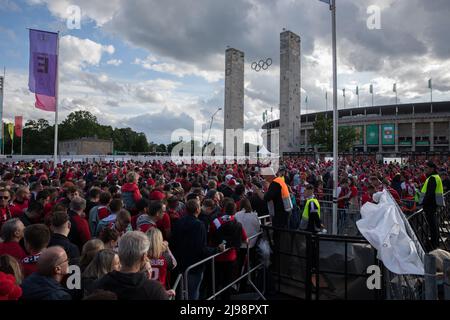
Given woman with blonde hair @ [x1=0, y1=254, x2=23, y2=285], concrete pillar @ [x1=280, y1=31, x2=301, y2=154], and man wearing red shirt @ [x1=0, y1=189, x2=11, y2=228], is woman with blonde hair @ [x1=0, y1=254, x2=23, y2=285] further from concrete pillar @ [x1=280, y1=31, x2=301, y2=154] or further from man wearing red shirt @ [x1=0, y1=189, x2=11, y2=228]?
concrete pillar @ [x1=280, y1=31, x2=301, y2=154]

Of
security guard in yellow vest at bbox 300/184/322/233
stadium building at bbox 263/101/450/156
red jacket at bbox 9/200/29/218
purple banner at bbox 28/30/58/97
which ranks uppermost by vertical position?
stadium building at bbox 263/101/450/156

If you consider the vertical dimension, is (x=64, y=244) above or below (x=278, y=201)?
below

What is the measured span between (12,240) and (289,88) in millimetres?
47470

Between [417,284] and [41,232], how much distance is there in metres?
4.73

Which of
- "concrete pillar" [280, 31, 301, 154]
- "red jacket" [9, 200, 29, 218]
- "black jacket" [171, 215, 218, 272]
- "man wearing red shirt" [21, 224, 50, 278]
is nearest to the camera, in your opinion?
"man wearing red shirt" [21, 224, 50, 278]

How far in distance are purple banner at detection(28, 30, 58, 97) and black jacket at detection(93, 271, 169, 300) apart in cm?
1514

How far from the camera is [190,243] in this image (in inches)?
186

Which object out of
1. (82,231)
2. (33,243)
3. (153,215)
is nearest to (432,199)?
(153,215)

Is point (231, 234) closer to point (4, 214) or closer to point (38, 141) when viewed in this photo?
point (4, 214)

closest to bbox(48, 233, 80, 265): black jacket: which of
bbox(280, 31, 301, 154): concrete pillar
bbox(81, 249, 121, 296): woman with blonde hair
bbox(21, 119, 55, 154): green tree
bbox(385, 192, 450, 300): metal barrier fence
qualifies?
bbox(81, 249, 121, 296): woman with blonde hair

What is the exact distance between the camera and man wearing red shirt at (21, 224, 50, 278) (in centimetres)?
336

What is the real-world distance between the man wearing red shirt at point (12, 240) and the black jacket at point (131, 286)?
61.3 inches

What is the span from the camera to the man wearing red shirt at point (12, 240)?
3.61 meters
